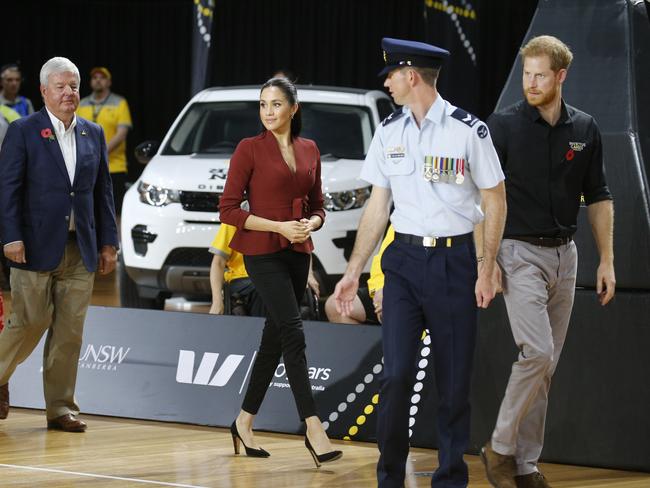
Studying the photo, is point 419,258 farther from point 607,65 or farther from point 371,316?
point 371,316

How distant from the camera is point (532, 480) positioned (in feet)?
17.8

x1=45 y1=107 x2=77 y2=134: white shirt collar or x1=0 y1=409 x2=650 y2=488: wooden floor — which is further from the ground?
x1=45 y1=107 x2=77 y2=134: white shirt collar

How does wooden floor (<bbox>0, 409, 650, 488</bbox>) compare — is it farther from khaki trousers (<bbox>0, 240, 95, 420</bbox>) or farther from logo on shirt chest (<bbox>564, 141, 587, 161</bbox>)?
logo on shirt chest (<bbox>564, 141, 587, 161</bbox>)

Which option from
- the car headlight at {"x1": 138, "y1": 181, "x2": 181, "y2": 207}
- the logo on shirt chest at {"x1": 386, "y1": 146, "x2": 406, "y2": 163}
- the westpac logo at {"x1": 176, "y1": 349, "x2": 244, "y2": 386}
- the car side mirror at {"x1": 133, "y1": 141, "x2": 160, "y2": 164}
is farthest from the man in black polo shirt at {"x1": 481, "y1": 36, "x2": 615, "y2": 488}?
the car side mirror at {"x1": 133, "y1": 141, "x2": 160, "y2": 164}

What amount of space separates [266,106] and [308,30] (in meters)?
11.5

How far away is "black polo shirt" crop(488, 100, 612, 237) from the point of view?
5.32 metres

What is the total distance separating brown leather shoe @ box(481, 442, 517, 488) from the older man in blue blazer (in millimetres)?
2290

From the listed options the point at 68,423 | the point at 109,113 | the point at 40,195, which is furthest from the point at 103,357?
the point at 109,113

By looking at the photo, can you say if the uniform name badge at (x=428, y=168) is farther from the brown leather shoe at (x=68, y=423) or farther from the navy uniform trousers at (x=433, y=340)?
the brown leather shoe at (x=68, y=423)

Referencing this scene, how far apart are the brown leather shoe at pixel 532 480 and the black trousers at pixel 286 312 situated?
100 centimetres

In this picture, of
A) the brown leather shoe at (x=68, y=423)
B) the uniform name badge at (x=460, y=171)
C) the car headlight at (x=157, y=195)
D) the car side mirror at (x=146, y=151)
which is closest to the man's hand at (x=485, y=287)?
the uniform name badge at (x=460, y=171)

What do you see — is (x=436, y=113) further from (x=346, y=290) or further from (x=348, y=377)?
(x=348, y=377)

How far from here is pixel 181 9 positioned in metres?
18.1

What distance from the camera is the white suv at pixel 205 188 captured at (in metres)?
9.21
